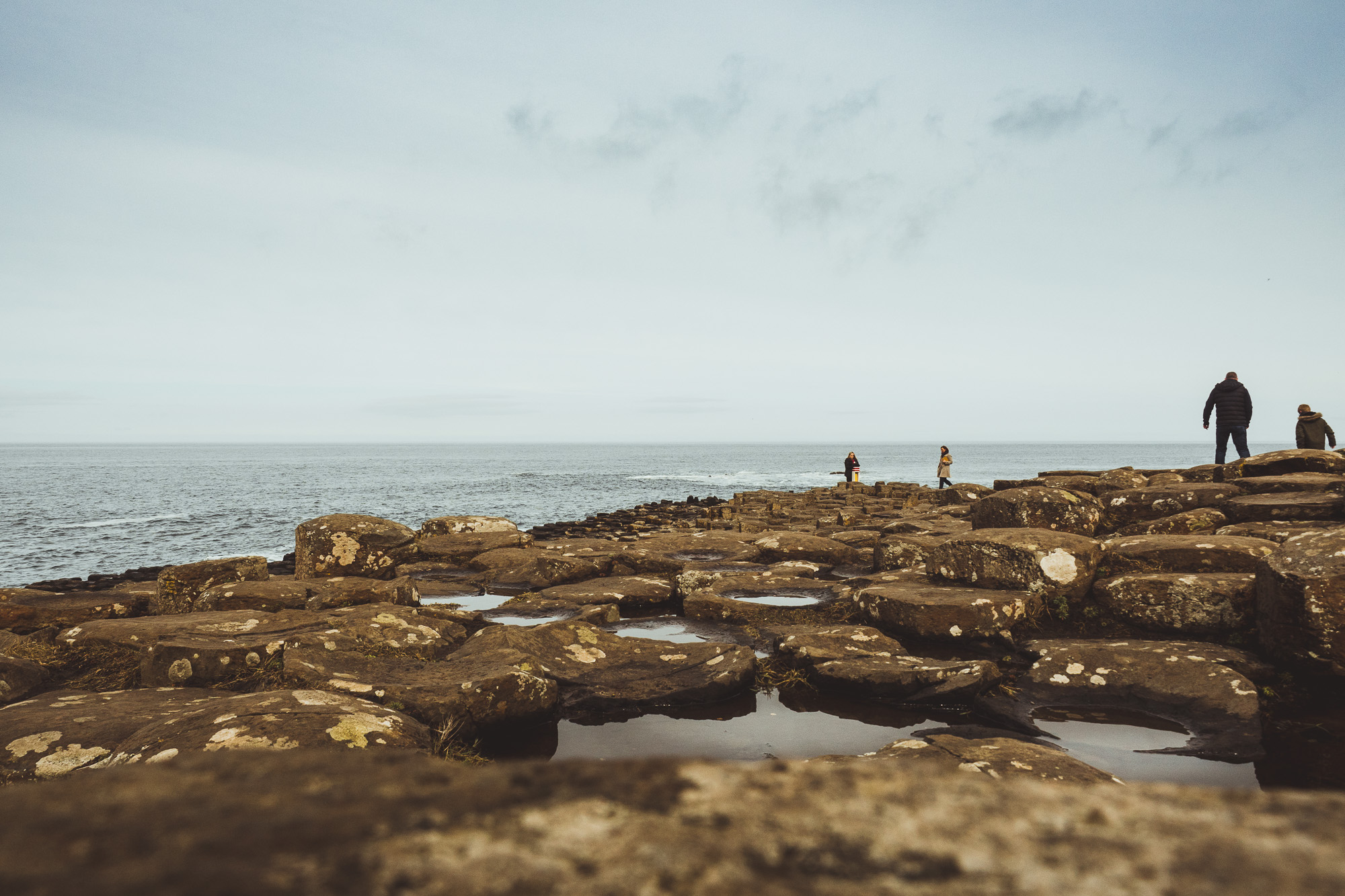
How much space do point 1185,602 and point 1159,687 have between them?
4.64ft

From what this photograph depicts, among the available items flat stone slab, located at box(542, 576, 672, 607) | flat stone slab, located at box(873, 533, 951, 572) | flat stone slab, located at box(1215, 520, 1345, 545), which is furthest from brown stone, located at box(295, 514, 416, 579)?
flat stone slab, located at box(1215, 520, 1345, 545)

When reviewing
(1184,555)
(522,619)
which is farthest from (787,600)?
(1184,555)

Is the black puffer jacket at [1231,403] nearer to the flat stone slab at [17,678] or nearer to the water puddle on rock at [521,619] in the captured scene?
the water puddle on rock at [521,619]

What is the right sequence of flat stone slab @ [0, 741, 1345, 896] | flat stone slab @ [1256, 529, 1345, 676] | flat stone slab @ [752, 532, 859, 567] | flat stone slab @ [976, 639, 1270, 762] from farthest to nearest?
flat stone slab @ [752, 532, 859, 567], flat stone slab @ [1256, 529, 1345, 676], flat stone slab @ [976, 639, 1270, 762], flat stone slab @ [0, 741, 1345, 896]

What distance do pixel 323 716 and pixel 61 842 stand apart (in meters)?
3.39

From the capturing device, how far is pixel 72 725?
4660mm

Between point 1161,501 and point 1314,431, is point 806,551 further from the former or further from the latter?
point 1314,431

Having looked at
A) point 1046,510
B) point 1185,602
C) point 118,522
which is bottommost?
point 118,522

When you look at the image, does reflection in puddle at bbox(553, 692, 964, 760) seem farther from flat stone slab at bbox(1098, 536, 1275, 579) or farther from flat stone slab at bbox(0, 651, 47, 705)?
flat stone slab at bbox(0, 651, 47, 705)

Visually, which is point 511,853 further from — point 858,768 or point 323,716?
point 323,716

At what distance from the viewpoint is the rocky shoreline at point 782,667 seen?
1.25 m

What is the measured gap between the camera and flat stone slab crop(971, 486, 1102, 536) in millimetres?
8766

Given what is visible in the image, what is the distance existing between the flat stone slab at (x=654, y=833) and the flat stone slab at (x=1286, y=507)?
9.70m

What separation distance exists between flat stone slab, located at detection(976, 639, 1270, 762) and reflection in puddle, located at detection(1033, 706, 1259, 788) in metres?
0.10
